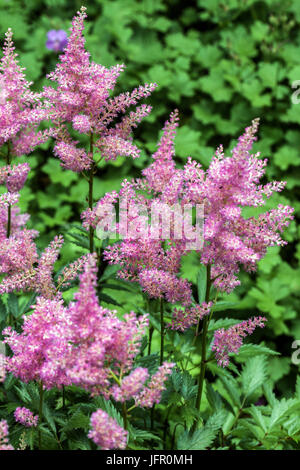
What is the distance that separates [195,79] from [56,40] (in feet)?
5.08

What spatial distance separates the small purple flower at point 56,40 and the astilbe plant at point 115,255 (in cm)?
319

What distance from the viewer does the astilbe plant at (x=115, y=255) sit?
1.54 meters

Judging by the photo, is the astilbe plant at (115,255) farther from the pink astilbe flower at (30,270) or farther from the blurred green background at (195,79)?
the blurred green background at (195,79)

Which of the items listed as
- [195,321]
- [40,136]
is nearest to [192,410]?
[195,321]

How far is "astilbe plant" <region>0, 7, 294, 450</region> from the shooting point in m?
1.54

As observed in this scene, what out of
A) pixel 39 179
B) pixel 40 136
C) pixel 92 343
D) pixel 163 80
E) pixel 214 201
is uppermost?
pixel 163 80

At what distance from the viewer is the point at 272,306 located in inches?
160

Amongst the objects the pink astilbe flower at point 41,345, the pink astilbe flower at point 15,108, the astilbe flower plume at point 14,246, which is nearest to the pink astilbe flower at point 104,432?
the pink astilbe flower at point 41,345

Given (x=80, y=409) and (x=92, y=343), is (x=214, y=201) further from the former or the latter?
(x=80, y=409)

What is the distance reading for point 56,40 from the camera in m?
5.29

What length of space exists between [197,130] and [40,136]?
345 cm

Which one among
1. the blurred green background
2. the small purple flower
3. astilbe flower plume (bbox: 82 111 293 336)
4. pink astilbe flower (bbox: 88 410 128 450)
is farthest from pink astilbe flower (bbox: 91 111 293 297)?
the small purple flower

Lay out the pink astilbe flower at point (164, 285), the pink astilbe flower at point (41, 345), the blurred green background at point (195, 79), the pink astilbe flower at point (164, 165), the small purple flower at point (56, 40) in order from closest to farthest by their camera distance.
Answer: the pink astilbe flower at point (41, 345), the pink astilbe flower at point (164, 285), the pink astilbe flower at point (164, 165), the blurred green background at point (195, 79), the small purple flower at point (56, 40)

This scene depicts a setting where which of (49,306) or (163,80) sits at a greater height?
(163,80)
